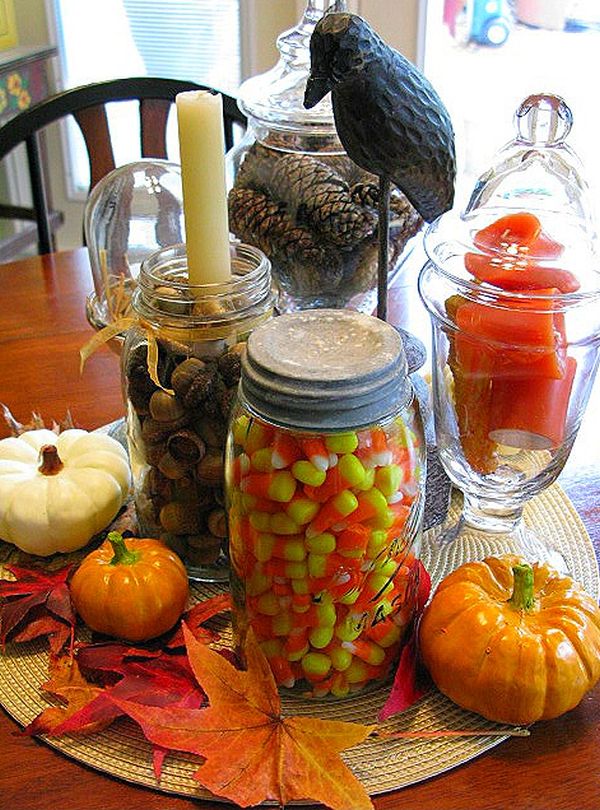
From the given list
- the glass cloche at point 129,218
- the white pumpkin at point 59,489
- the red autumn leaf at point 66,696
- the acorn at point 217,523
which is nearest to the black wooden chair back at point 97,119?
the glass cloche at point 129,218

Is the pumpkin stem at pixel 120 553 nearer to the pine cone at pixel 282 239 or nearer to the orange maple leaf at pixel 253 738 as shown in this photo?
the orange maple leaf at pixel 253 738

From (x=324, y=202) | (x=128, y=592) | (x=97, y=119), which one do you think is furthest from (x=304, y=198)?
(x=97, y=119)

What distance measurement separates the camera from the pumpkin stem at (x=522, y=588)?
21.1 inches

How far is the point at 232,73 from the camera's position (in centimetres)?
240

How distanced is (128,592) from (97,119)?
105 centimetres

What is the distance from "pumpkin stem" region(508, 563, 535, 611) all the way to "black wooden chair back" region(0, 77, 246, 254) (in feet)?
3.48

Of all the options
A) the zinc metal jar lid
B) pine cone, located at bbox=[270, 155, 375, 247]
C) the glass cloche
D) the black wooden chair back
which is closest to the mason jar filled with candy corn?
the zinc metal jar lid

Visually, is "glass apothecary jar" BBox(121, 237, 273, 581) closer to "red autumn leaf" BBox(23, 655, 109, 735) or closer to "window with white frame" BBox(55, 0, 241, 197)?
"red autumn leaf" BBox(23, 655, 109, 735)

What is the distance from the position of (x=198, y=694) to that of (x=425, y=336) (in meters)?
0.56

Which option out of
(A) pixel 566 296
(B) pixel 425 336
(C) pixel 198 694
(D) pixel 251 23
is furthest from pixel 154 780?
(D) pixel 251 23

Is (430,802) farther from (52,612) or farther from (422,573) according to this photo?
(52,612)

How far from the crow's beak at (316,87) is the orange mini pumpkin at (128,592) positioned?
1.08 feet

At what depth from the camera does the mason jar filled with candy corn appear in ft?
1.66

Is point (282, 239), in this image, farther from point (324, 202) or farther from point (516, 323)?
point (516, 323)
